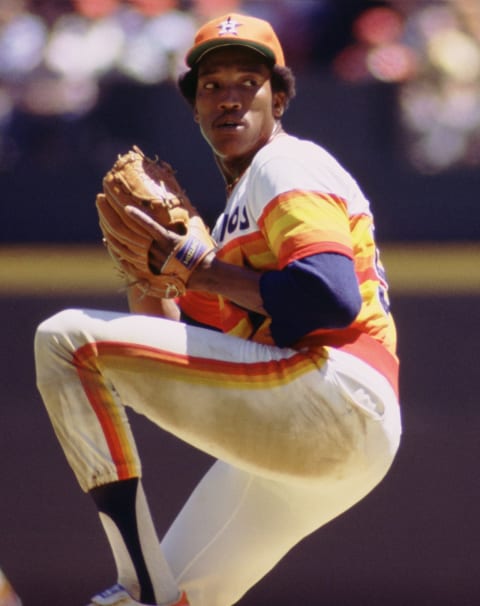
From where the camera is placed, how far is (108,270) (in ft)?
18.7

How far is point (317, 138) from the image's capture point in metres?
6.10

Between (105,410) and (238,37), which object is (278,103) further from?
(105,410)

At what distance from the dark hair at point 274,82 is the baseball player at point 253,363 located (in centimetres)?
25

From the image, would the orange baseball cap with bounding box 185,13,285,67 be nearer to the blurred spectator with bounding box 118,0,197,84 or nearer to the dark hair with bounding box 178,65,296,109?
the dark hair with bounding box 178,65,296,109

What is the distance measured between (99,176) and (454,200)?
1.53 m

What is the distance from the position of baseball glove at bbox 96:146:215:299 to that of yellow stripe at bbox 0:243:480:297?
A: 242cm

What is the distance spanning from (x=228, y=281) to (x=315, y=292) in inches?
9.4

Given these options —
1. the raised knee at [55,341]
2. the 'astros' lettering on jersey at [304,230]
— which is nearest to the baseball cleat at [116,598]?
the raised knee at [55,341]

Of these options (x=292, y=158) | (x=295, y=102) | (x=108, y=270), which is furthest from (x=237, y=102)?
(x=295, y=102)

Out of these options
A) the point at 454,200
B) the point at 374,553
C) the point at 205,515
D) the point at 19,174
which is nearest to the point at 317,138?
the point at 454,200

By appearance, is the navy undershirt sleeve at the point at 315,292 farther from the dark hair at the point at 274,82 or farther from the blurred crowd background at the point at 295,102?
the blurred crowd background at the point at 295,102

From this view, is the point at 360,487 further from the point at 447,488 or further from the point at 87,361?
the point at 447,488

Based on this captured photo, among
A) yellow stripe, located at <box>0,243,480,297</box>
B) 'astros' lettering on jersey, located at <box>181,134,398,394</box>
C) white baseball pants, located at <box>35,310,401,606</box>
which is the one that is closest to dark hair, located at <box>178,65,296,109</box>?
'astros' lettering on jersey, located at <box>181,134,398,394</box>

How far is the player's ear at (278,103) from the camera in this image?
3.34 metres
